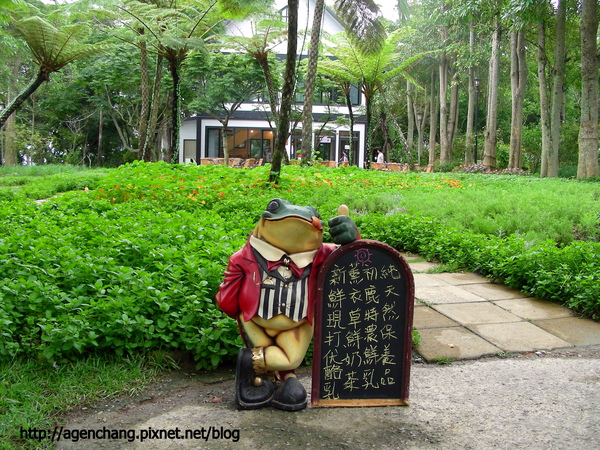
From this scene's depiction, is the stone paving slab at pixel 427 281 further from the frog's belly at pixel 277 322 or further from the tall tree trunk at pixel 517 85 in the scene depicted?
the tall tree trunk at pixel 517 85

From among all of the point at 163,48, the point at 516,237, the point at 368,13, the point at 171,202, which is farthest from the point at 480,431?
the point at 163,48

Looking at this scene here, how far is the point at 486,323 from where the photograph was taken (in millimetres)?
4508

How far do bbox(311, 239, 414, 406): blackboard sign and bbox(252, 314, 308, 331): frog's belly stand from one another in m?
0.14

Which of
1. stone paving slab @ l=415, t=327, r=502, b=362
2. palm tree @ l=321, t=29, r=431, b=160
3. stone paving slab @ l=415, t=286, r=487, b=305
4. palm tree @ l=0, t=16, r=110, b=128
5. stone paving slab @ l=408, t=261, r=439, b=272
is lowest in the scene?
stone paving slab @ l=415, t=327, r=502, b=362

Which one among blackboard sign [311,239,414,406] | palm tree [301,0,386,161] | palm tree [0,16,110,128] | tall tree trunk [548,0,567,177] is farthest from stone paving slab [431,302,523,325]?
tall tree trunk [548,0,567,177]

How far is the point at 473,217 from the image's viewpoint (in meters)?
8.14

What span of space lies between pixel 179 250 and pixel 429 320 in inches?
84.8

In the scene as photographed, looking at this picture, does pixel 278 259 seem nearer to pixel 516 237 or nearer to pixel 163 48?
pixel 516 237

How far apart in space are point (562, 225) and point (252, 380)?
236 inches

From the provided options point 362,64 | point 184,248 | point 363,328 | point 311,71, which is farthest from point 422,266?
point 362,64

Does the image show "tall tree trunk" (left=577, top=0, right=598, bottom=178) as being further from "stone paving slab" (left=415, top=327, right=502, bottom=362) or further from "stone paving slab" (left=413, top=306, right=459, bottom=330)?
"stone paving slab" (left=415, top=327, right=502, bottom=362)

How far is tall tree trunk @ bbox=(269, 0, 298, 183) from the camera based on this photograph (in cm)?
951

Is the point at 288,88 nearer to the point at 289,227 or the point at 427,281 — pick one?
the point at 427,281

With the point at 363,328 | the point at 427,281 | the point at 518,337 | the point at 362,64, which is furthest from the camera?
the point at 362,64
